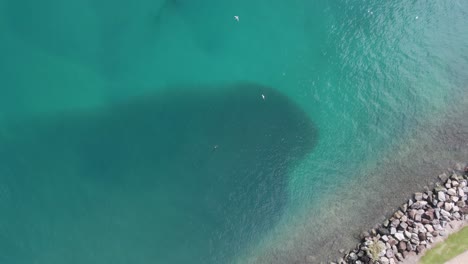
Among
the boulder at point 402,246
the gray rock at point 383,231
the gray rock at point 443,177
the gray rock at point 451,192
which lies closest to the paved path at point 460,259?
the boulder at point 402,246

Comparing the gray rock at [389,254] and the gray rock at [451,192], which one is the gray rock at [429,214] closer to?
the gray rock at [451,192]

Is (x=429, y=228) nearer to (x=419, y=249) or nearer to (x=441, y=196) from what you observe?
(x=419, y=249)

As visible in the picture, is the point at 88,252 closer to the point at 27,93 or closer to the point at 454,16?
the point at 27,93

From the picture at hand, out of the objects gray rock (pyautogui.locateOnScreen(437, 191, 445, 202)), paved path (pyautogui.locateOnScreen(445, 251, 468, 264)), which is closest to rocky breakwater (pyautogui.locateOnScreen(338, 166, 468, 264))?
gray rock (pyautogui.locateOnScreen(437, 191, 445, 202))

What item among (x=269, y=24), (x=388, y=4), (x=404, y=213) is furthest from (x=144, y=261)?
(x=388, y=4)

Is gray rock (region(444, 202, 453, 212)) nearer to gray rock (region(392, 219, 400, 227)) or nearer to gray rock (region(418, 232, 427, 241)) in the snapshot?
gray rock (region(418, 232, 427, 241))

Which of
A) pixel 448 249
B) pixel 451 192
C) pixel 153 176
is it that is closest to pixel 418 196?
pixel 451 192
